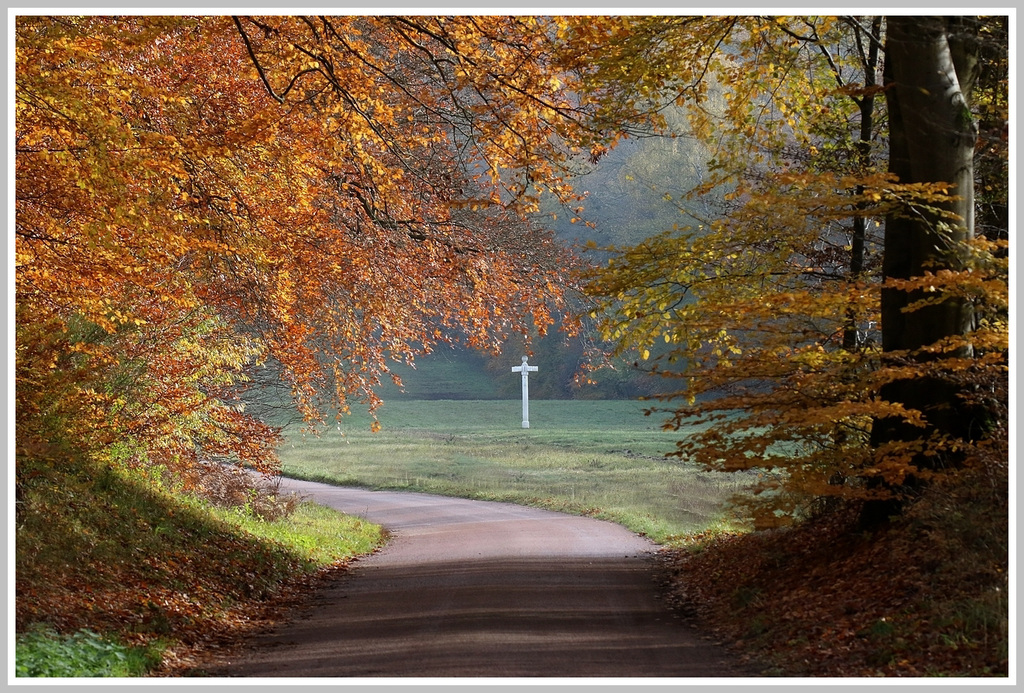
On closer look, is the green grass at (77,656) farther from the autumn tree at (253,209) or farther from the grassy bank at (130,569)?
the autumn tree at (253,209)

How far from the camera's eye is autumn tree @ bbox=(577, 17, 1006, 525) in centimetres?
840

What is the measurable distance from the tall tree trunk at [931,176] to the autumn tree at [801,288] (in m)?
0.05

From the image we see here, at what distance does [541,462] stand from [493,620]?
22.1m

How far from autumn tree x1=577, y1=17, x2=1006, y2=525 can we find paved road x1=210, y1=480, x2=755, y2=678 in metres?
1.86

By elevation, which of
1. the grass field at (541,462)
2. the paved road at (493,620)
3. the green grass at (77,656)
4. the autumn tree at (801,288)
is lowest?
the grass field at (541,462)

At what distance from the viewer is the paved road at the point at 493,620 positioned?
288 inches

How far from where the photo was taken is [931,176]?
28.8ft

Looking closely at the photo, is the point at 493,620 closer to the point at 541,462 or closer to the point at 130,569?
the point at 130,569

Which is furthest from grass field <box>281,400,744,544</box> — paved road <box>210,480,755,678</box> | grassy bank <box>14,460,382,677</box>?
grassy bank <box>14,460,382,677</box>

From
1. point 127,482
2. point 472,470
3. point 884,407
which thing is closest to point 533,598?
point 884,407

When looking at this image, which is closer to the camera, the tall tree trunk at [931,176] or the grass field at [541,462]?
the tall tree trunk at [931,176]

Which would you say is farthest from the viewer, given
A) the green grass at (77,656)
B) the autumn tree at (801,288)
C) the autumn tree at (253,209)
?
the autumn tree at (253,209)

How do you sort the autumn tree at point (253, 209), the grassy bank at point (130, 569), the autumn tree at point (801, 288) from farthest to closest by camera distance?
the autumn tree at point (253, 209) → the autumn tree at point (801, 288) → the grassy bank at point (130, 569)

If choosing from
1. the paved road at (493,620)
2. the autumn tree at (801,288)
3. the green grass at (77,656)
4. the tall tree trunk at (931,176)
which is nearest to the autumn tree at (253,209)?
the autumn tree at (801,288)
